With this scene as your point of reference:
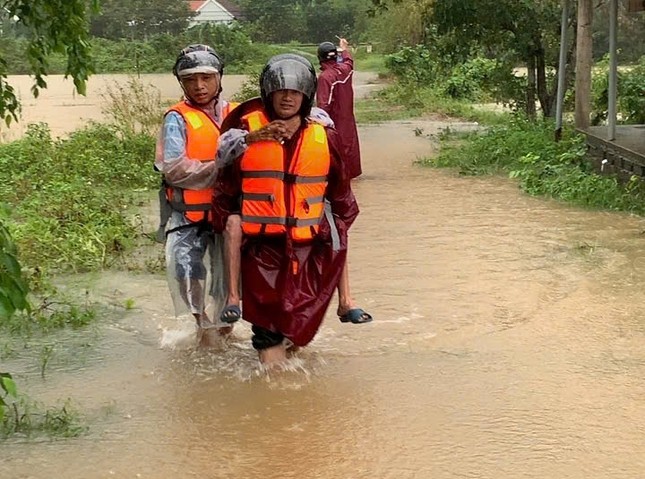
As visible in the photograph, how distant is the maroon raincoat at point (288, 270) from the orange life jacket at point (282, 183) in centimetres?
6

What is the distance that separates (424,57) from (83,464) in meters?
26.8

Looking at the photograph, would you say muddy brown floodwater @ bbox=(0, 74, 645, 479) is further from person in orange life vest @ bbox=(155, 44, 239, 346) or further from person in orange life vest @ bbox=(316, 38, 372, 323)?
person in orange life vest @ bbox=(316, 38, 372, 323)

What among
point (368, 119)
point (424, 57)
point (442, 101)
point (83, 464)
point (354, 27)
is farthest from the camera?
point (354, 27)

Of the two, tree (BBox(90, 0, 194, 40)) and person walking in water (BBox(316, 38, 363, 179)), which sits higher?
tree (BBox(90, 0, 194, 40))

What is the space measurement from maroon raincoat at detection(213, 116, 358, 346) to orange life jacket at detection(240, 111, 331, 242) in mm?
58

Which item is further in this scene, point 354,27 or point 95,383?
point 354,27

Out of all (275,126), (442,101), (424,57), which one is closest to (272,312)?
(275,126)

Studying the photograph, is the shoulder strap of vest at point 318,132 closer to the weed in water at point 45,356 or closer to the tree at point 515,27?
the weed in water at point 45,356

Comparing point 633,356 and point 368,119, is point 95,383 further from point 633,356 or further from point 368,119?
point 368,119

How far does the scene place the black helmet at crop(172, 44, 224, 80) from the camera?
5.26 metres

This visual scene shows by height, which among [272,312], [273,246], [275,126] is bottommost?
[272,312]

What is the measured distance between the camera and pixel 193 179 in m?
5.27

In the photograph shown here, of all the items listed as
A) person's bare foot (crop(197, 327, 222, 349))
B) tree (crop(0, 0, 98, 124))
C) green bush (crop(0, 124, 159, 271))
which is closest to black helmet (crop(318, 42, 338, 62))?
green bush (crop(0, 124, 159, 271))

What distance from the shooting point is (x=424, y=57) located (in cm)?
2986
